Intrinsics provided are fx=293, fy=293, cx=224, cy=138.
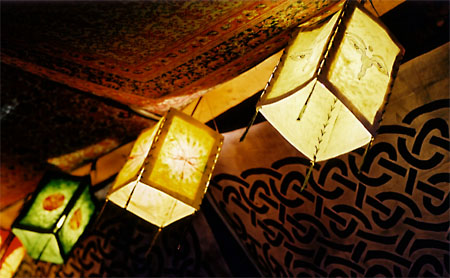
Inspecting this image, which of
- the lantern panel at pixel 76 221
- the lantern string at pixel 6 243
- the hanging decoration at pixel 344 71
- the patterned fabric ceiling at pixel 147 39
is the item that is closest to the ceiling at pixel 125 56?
the patterned fabric ceiling at pixel 147 39

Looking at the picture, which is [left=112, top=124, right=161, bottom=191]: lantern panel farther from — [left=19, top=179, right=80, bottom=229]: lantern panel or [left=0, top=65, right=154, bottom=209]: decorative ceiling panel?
[left=19, top=179, right=80, bottom=229]: lantern panel

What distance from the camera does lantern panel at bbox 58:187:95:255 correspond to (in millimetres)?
3484

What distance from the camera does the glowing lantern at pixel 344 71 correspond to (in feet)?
5.13

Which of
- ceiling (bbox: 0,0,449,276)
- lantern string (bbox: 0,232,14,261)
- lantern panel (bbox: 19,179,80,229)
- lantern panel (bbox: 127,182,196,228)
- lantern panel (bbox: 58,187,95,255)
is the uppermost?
ceiling (bbox: 0,0,449,276)

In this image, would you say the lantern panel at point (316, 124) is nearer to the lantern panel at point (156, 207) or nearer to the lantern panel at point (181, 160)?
the lantern panel at point (181, 160)

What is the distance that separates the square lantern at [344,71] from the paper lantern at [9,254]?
214 inches

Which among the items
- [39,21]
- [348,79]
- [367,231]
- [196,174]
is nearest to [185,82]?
[196,174]

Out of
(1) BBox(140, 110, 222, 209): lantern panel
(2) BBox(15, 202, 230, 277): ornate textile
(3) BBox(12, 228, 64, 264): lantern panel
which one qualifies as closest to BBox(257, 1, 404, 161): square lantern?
(1) BBox(140, 110, 222, 209): lantern panel

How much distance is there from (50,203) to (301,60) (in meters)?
3.37

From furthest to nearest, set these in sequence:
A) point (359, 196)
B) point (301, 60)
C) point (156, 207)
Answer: point (156, 207)
point (359, 196)
point (301, 60)

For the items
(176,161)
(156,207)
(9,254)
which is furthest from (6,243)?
(176,161)

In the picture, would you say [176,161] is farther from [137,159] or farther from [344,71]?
[344,71]

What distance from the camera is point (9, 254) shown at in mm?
5312

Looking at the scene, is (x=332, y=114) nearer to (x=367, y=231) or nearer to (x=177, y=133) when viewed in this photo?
(x=367, y=231)
